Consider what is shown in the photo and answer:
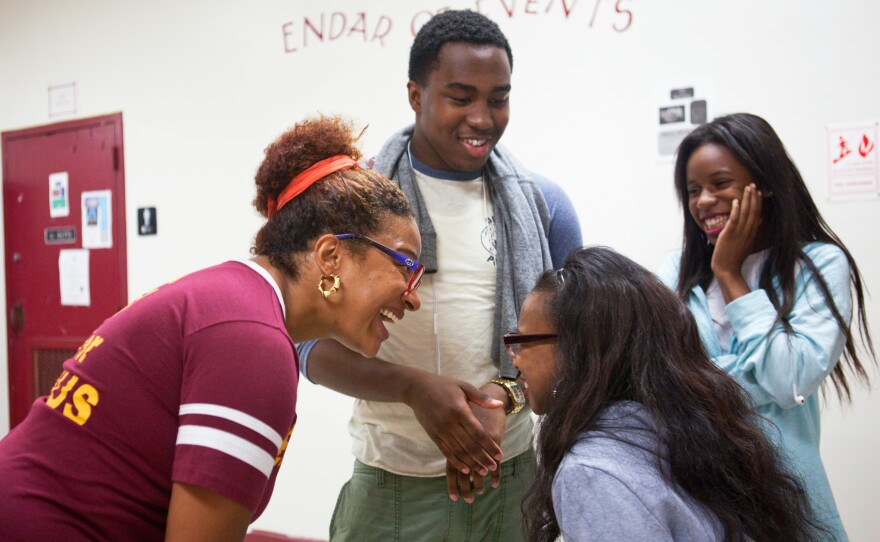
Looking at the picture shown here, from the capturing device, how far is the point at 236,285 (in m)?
1.04

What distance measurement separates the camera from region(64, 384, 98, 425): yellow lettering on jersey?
0.97 meters

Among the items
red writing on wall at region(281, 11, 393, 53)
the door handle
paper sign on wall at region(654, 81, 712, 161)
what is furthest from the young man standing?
the door handle

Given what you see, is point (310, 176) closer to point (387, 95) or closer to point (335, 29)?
point (387, 95)

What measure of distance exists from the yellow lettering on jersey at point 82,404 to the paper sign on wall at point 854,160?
2221mm

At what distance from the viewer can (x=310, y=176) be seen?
1.25 metres

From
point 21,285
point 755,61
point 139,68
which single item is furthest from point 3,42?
point 755,61

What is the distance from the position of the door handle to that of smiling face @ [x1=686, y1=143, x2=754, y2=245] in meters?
3.64

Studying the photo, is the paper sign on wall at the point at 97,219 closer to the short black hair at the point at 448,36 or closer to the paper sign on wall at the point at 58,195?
the paper sign on wall at the point at 58,195

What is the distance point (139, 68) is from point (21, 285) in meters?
1.39

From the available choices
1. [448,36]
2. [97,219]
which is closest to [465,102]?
[448,36]

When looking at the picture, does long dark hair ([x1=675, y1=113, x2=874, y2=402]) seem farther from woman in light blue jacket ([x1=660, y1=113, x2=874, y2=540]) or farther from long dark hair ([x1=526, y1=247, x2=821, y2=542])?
long dark hair ([x1=526, y1=247, x2=821, y2=542])

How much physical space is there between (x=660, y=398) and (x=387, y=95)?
221cm

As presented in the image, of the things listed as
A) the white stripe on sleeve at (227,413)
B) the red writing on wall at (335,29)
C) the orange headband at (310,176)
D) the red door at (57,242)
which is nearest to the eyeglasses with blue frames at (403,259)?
the orange headband at (310,176)

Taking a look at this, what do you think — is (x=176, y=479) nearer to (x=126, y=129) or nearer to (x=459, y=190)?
(x=459, y=190)
